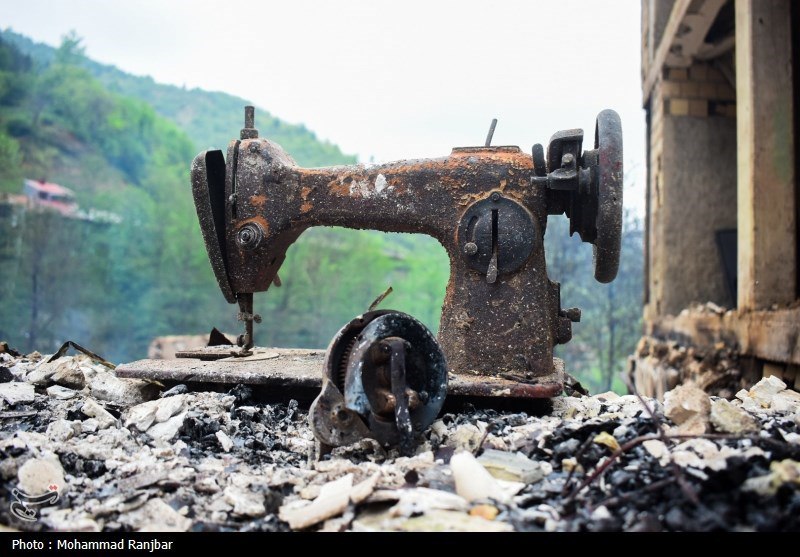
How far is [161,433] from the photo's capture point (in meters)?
2.11

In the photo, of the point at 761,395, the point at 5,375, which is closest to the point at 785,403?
the point at 761,395

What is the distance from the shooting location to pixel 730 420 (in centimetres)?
172

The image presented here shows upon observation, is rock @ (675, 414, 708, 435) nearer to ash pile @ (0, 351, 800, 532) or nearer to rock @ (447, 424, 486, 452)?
ash pile @ (0, 351, 800, 532)

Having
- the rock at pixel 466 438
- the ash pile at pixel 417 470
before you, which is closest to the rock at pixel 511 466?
the ash pile at pixel 417 470

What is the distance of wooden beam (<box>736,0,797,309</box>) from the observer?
372 centimetres

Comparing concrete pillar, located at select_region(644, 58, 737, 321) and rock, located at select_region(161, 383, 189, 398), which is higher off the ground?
concrete pillar, located at select_region(644, 58, 737, 321)

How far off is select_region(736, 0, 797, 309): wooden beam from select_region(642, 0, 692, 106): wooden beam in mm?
1800

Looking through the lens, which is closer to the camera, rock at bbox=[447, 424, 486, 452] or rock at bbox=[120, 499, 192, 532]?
rock at bbox=[120, 499, 192, 532]

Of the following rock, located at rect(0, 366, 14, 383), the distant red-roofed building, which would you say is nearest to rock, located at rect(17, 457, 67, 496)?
→ rock, located at rect(0, 366, 14, 383)

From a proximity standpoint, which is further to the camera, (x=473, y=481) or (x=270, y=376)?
(x=270, y=376)

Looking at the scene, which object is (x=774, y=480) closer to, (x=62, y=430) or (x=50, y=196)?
(x=62, y=430)

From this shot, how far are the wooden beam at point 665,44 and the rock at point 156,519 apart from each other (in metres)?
5.60

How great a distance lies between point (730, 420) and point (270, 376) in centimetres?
157

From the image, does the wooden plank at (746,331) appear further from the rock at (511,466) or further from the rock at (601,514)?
the rock at (601,514)
